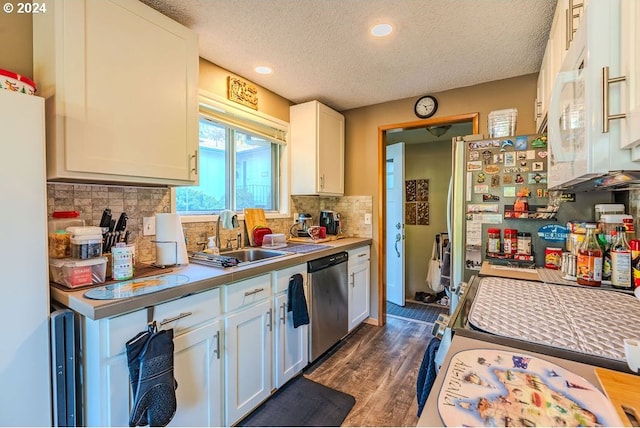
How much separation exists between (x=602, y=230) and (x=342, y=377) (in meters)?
1.76

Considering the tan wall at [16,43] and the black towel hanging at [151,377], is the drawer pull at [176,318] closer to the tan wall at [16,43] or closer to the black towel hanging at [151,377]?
the black towel hanging at [151,377]

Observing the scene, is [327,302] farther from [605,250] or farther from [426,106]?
[426,106]

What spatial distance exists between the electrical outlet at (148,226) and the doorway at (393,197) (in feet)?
6.80

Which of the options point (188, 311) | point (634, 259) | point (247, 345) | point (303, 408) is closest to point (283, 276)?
point (247, 345)

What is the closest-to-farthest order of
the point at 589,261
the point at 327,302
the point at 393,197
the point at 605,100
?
the point at 605,100 → the point at 589,261 → the point at 327,302 → the point at 393,197

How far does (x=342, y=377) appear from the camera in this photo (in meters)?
2.12

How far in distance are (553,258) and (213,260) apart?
6.29ft

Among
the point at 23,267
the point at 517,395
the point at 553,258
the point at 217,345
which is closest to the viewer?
the point at 517,395

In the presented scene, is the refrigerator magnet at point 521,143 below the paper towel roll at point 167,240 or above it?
above

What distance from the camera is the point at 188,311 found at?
1341mm

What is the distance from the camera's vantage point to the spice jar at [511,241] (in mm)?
1754

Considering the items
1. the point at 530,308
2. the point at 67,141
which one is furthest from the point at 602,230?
the point at 67,141

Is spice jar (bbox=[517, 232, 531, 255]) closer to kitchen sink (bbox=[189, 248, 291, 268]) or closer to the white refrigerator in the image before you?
kitchen sink (bbox=[189, 248, 291, 268])

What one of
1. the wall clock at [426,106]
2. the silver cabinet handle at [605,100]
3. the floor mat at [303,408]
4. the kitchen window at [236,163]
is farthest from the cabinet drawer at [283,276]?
the wall clock at [426,106]
